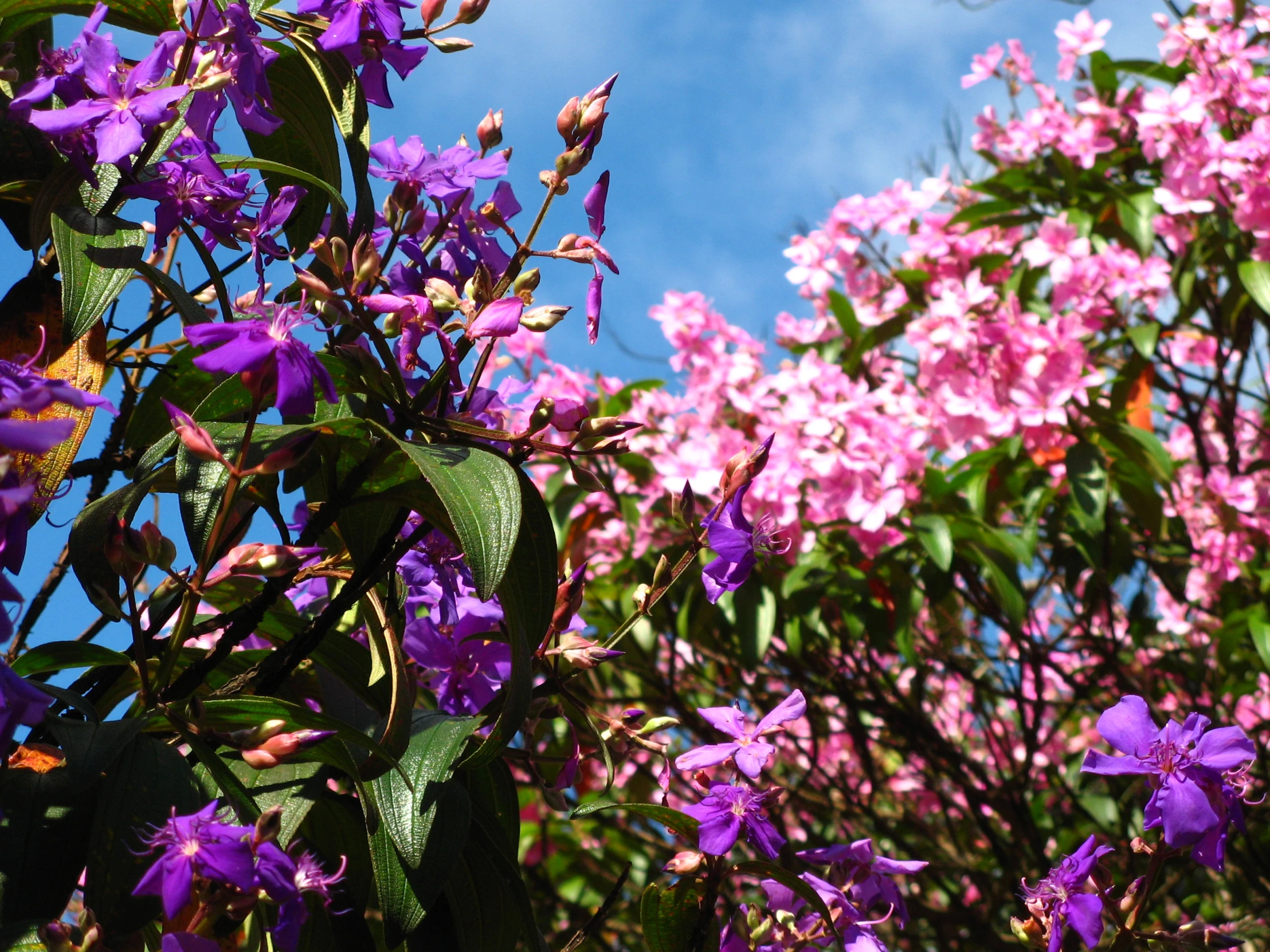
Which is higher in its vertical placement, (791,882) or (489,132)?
(489,132)

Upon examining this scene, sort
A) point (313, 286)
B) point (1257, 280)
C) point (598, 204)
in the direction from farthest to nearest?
point (1257, 280) < point (598, 204) < point (313, 286)

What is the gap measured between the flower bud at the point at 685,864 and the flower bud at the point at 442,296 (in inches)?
16.9

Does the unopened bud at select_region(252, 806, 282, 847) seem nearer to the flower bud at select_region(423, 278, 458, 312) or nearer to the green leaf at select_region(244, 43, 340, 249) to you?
the flower bud at select_region(423, 278, 458, 312)

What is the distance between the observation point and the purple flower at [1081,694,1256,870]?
2.44ft

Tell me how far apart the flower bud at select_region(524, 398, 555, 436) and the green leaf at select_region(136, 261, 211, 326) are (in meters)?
0.22

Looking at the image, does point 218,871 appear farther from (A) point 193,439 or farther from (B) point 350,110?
(B) point 350,110

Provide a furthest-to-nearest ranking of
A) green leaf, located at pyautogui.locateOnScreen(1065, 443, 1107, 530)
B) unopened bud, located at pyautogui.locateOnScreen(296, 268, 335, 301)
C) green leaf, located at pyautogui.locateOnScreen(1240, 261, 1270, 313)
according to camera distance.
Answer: green leaf, located at pyautogui.locateOnScreen(1240, 261, 1270, 313)
green leaf, located at pyautogui.locateOnScreen(1065, 443, 1107, 530)
unopened bud, located at pyautogui.locateOnScreen(296, 268, 335, 301)

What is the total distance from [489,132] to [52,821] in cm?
52

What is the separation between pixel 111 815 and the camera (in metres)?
0.55

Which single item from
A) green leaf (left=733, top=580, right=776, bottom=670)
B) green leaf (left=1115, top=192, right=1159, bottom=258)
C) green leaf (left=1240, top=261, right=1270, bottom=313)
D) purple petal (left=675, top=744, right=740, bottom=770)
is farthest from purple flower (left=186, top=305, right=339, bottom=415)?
green leaf (left=1115, top=192, right=1159, bottom=258)

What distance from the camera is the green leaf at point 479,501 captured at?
1.71 ft

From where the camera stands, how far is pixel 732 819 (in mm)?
794

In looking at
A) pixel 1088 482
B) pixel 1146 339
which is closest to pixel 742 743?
pixel 1088 482

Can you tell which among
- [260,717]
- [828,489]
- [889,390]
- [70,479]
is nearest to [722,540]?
[260,717]
